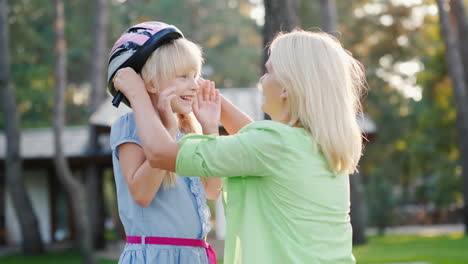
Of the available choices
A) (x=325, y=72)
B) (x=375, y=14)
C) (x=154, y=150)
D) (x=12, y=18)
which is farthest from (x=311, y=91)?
(x=375, y=14)

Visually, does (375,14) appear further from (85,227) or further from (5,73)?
(85,227)

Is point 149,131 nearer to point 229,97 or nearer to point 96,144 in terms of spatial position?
point 96,144

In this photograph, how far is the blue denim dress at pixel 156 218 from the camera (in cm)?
261

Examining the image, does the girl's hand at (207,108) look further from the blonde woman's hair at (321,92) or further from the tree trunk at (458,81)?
the tree trunk at (458,81)

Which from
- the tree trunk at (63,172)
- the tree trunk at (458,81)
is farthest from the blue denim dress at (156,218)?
the tree trunk at (458,81)

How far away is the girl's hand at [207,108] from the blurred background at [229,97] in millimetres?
1329

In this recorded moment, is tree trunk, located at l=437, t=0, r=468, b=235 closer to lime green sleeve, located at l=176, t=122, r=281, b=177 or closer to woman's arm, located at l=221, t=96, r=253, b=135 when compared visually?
woman's arm, located at l=221, t=96, r=253, b=135

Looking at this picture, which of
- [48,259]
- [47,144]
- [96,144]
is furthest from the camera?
[47,144]

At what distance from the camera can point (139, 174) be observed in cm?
245

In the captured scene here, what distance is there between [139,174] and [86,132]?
21.0 m

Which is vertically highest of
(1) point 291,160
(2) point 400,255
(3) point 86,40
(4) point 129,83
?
(3) point 86,40

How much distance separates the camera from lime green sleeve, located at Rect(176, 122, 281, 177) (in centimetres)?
214

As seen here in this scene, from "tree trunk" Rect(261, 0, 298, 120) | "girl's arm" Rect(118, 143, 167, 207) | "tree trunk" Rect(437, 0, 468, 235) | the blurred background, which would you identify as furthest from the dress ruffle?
"tree trunk" Rect(437, 0, 468, 235)

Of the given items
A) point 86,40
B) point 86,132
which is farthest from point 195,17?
point 86,132
